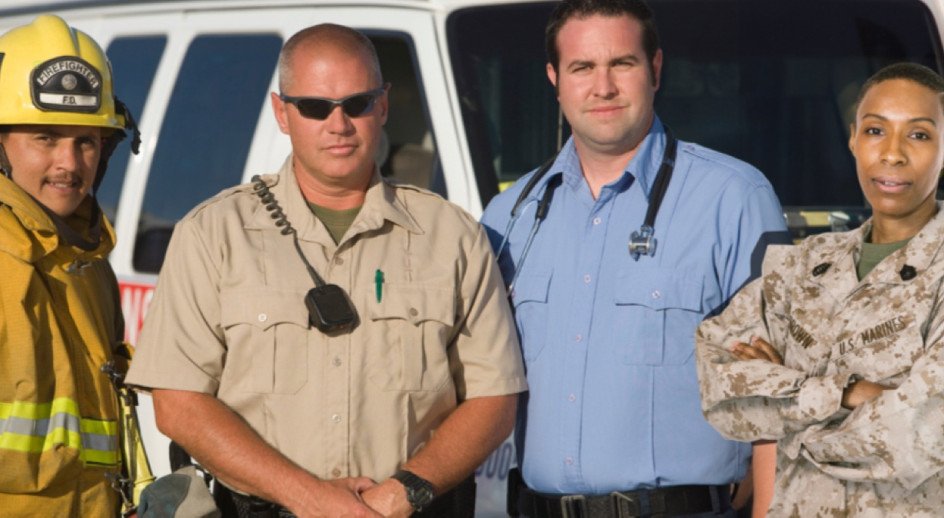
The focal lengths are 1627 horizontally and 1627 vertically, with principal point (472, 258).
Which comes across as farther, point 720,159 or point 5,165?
point 5,165

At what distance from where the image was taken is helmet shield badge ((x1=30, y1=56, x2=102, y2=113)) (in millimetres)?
4312

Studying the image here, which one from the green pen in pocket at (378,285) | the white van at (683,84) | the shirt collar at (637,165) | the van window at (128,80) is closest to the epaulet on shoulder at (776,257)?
the shirt collar at (637,165)

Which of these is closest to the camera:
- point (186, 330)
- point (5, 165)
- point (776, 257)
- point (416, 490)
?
point (776, 257)

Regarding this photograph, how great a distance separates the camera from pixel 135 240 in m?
6.39

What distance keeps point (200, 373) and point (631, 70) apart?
51.7 inches

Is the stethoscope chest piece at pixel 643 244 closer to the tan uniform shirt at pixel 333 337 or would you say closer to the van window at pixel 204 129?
the tan uniform shirt at pixel 333 337

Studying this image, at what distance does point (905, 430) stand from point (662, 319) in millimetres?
953

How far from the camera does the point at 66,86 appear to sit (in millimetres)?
4367

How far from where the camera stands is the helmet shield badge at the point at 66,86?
431 cm

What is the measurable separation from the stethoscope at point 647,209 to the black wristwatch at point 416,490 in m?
0.68

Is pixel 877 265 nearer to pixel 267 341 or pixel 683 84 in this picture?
pixel 267 341

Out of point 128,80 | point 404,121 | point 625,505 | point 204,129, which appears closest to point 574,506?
point 625,505

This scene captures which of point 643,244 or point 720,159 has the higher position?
point 720,159

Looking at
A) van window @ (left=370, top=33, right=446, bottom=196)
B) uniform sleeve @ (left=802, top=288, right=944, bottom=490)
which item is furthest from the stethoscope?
van window @ (left=370, top=33, right=446, bottom=196)
